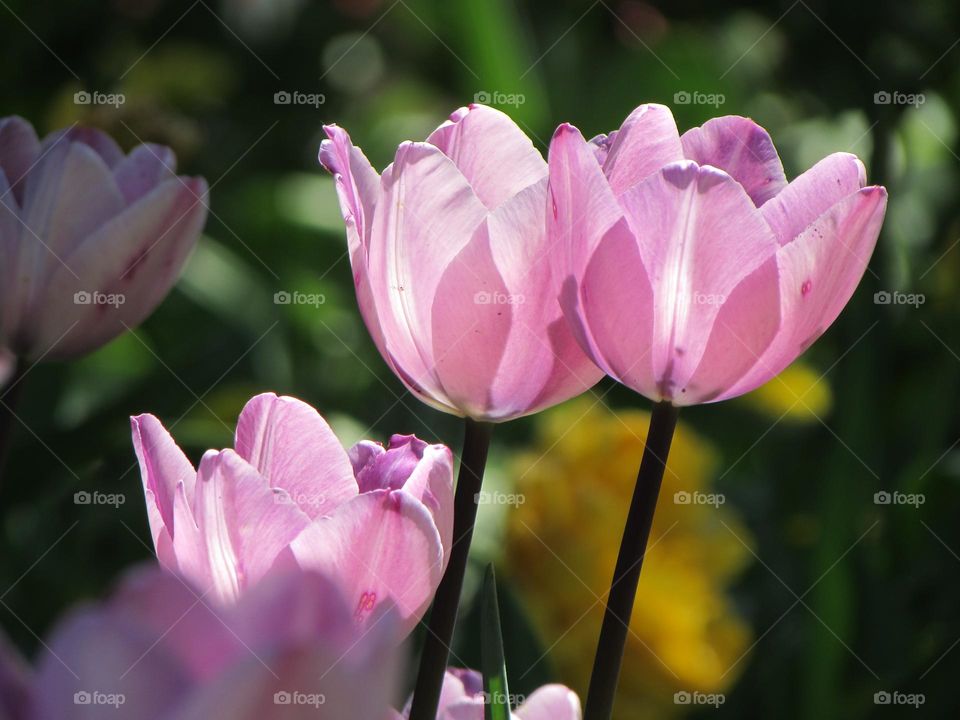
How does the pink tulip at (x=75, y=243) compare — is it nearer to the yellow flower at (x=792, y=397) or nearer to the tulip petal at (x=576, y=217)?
the tulip petal at (x=576, y=217)

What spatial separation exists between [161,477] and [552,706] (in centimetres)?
16

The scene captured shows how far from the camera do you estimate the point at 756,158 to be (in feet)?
1.56

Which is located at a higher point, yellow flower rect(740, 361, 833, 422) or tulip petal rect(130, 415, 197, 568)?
yellow flower rect(740, 361, 833, 422)

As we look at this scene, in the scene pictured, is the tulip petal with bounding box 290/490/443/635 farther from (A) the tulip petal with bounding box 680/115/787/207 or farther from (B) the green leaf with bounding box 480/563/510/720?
(A) the tulip petal with bounding box 680/115/787/207

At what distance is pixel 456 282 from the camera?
426mm

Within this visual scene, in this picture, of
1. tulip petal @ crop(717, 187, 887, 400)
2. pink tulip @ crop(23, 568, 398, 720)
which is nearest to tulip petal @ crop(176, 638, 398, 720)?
pink tulip @ crop(23, 568, 398, 720)

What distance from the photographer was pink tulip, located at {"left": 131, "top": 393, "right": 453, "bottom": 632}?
359 mm

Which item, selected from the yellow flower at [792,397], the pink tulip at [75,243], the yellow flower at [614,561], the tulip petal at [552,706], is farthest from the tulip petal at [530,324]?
the yellow flower at [792,397]

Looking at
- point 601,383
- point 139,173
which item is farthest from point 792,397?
point 139,173

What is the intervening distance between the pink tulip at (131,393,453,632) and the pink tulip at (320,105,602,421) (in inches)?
2.1

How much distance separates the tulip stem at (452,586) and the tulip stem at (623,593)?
0.16ft

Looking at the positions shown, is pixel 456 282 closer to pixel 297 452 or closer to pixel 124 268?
pixel 297 452

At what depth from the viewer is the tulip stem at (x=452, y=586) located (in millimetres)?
392

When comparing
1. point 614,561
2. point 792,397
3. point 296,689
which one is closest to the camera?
point 296,689
